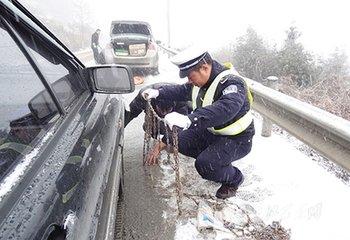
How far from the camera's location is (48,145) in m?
1.72

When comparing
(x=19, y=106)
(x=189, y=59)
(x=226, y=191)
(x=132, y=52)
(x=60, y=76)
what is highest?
(x=19, y=106)

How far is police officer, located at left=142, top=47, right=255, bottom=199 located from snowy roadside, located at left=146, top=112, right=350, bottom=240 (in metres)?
0.24

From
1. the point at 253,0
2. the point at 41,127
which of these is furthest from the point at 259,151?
the point at 253,0

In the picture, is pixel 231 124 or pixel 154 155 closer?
pixel 231 124

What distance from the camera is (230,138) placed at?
12.7 feet

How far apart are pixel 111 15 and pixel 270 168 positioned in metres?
101

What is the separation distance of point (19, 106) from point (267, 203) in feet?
8.31

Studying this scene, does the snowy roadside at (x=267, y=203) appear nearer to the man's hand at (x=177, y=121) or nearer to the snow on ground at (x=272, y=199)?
the snow on ground at (x=272, y=199)

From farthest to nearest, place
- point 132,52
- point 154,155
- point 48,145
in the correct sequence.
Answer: point 132,52 < point 154,155 < point 48,145

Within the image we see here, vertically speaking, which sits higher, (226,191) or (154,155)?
(226,191)

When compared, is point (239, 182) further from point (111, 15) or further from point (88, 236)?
point (111, 15)

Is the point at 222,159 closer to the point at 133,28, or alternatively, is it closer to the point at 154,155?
the point at 154,155

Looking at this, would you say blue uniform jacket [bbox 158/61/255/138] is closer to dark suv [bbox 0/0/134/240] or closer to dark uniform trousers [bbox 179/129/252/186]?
dark uniform trousers [bbox 179/129/252/186]

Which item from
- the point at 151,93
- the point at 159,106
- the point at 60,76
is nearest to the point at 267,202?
the point at 151,93
